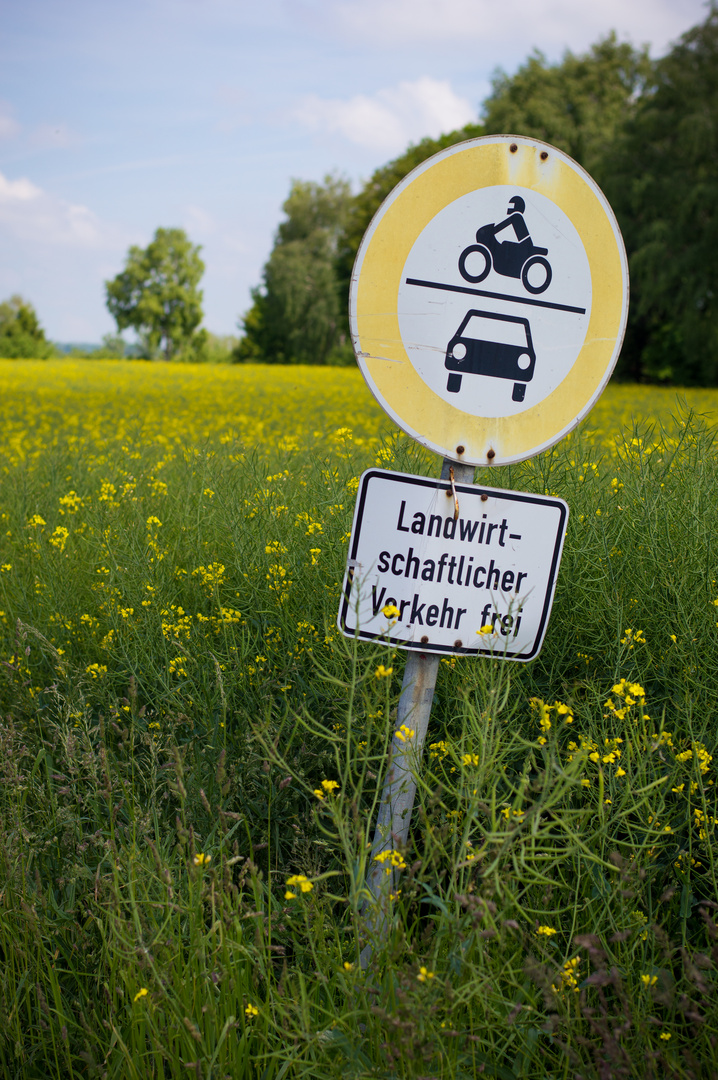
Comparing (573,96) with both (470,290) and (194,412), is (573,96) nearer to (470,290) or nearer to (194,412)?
(194,412)

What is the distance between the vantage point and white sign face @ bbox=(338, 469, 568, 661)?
1.60m

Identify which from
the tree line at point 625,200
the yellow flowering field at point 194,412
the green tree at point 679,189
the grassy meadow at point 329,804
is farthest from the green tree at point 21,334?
the grassy meadow at point 329,804

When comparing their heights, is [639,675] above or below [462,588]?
below

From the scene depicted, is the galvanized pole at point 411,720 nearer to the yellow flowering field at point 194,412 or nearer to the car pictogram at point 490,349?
the car pictogram at point 490,349

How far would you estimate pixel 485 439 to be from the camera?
168 cm

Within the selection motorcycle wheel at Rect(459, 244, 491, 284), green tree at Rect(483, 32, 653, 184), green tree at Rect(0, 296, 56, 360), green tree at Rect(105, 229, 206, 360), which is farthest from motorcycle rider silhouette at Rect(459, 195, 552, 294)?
green tree at Rect(105, 229, 206, 360)

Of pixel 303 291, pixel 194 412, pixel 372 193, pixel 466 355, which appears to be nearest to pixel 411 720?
pixel 466 355

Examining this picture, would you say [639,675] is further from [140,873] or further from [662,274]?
[662,274]

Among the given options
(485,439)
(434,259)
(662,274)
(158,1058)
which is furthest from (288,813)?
(662,274)

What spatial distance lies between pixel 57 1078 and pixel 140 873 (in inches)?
15.7

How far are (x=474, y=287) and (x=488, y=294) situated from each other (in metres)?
0.04

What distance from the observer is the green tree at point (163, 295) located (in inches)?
3187

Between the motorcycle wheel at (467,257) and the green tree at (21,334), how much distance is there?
70681 mm

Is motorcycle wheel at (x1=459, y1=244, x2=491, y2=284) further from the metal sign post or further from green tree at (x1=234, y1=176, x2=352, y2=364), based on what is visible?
green tree at (x1=234, y1=176, x2=352, y2=364)
